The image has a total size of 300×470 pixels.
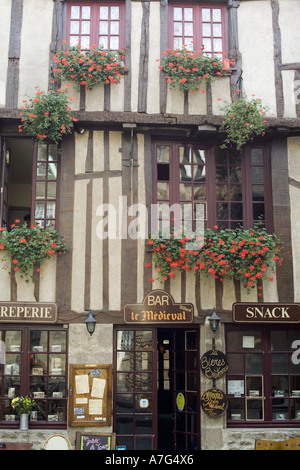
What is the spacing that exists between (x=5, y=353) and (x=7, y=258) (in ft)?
4.44

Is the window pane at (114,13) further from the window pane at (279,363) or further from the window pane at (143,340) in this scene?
the window pane at (279,363)

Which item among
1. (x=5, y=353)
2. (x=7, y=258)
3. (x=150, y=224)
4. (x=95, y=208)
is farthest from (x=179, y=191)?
(x=5, y=353)

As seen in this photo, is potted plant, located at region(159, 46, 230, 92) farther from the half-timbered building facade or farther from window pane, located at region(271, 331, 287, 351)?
window pane, located at region(271, 331, 287, 351)

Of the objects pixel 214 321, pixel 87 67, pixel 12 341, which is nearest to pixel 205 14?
pixel 87 67

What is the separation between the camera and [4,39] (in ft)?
30.1

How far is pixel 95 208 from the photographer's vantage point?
888 cm

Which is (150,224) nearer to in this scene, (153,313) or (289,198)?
(153,313)

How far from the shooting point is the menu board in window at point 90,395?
331 inches

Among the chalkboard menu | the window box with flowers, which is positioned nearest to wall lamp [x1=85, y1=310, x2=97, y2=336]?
the window box with flowers

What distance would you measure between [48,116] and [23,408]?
4.07 meters

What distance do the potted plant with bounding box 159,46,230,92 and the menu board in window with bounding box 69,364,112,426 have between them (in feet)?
14.0

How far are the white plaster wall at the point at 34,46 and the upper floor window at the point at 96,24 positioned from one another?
0.36 meters

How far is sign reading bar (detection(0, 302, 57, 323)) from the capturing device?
27.9ft

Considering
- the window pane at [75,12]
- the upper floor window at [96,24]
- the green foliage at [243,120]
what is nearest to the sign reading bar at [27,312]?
the green foliage at [243,120]
